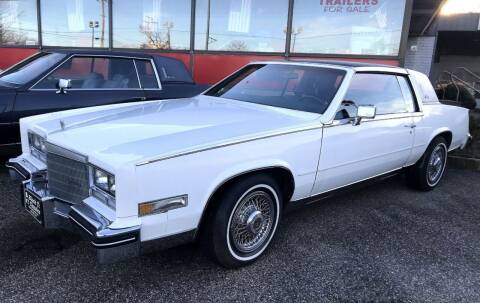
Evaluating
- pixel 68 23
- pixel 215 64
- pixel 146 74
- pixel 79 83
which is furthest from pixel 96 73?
pixel 68 23

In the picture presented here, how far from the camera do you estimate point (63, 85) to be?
15.4ft

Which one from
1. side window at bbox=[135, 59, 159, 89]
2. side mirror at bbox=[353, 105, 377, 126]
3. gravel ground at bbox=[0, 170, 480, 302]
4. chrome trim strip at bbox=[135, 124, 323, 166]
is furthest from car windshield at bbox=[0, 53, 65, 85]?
side mirror at bbox=[353, 105, 377, 126]

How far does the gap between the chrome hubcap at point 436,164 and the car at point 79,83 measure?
10.7 feet

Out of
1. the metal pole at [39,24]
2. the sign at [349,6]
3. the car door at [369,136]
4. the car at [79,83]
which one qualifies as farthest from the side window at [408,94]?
the metal pole at [39,24]

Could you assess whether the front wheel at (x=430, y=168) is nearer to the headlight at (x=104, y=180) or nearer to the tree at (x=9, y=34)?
the headlight at (x=104, y=180)

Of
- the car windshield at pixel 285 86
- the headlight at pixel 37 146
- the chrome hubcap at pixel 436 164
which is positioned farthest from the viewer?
the chrome hubcap at pixel 436 164

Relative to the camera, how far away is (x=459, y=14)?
16.8 meters

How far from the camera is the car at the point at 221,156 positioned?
93.5 inches

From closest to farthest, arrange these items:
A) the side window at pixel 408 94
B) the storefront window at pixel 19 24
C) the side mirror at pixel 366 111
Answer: the side mirror at pixel 366 111
the side window at pixel 408 94
the storefront window at pixel 19 24

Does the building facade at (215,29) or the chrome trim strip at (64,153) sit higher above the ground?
the building facade at (215,29)

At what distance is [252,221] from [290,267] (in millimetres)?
460

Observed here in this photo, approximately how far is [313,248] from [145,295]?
1.42m

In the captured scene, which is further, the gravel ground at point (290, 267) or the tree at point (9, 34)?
the tree at point (9, 34)

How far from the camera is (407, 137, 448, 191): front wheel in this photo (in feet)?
16.0
